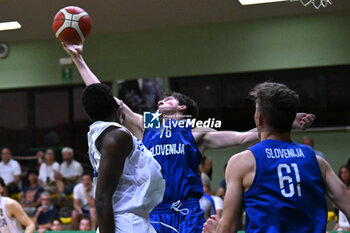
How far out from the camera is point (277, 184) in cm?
262

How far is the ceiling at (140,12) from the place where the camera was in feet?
20.5

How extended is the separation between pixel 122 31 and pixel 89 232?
2496 mm

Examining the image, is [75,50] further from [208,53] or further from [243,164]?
[208,53]

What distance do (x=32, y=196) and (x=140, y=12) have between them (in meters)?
3.86

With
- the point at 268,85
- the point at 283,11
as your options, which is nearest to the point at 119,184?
the point at 268,85

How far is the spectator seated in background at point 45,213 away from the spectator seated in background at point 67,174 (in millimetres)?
351

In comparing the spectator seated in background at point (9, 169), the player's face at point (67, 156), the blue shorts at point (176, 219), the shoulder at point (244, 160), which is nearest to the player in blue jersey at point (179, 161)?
the blue shorts at point (176, 219)

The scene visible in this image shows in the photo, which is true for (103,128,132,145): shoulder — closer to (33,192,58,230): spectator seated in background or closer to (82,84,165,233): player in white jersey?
(82,84,165,233): player in white jersey

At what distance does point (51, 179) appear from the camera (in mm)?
9516

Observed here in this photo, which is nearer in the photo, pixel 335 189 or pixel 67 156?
pixel 335 189

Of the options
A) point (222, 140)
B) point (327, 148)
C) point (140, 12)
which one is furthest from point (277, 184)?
point (327, 148)

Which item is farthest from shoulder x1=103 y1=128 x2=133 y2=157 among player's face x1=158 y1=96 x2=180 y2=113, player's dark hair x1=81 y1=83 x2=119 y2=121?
player's face x1=158 y1=96 x2=180 y2=113

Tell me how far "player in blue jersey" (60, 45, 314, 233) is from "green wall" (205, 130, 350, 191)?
238 cm

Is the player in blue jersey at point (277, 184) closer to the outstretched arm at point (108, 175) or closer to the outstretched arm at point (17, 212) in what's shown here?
the outstretched arm at point (108, 175)
